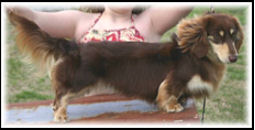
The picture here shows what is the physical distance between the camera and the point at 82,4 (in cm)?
383

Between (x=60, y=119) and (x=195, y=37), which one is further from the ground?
(x=195, y=37)

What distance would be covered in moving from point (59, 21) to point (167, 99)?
1.56 meters

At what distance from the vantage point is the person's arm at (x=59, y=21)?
347 cm

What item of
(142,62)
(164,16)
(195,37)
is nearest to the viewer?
(195,37)

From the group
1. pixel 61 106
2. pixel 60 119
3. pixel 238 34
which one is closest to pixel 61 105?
pixel 61 106

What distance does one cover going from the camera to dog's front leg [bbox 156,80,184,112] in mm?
2701

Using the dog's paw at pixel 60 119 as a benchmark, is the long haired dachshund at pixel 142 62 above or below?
above

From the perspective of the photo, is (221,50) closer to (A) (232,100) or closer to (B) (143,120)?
(B) (143,120)

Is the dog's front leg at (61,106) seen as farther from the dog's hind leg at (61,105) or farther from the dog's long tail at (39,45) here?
the dog's long tail at (39,45)

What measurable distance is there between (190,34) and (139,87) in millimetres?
594

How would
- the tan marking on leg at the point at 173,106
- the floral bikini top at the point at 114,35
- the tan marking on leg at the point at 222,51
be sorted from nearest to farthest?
the tan marking on leg at the point at 222,51 → the tan marking on leg at the point at 173,106 → the floral bikini top at the point at 114,35

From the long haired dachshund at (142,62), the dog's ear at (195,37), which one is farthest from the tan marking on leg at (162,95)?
the dog's ear at (195,37)

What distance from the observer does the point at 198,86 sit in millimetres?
2672

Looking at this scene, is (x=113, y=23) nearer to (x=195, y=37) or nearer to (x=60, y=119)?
(x=195, y=37)
